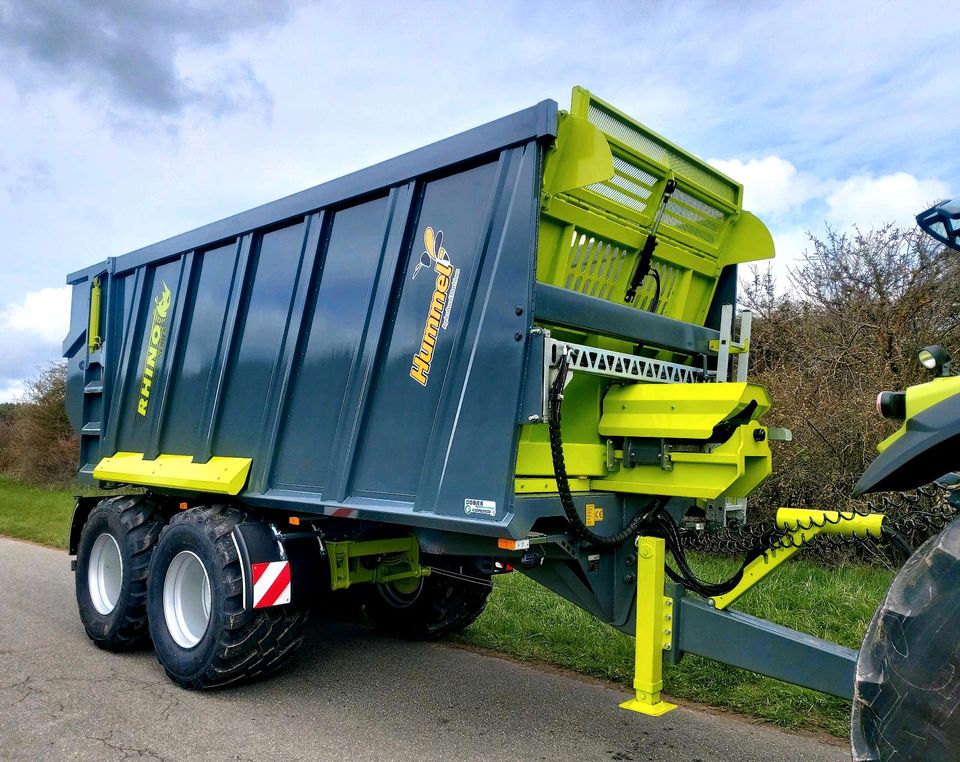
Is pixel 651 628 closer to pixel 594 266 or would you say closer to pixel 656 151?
pixel 594 266

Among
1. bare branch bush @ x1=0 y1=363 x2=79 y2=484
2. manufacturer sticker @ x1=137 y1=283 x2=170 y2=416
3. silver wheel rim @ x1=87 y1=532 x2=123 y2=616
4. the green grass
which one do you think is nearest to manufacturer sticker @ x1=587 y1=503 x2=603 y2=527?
manufacturer sticker @ x1=137 y1=283 x2=170 y2=416

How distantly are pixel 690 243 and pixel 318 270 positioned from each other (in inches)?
91.2

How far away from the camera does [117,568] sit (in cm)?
638

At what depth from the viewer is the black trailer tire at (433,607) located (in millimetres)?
6230

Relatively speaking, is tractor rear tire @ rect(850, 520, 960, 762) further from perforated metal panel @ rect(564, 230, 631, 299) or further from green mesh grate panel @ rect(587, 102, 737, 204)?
green mesh grate panel @ rect(587, 102, 737, 204)

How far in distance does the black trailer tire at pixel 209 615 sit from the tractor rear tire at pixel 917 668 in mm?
3570

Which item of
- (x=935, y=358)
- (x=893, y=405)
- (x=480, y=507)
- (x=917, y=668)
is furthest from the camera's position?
(x=480, y=507)

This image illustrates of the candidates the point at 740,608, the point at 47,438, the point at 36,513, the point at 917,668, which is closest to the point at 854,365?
the point at 740,608

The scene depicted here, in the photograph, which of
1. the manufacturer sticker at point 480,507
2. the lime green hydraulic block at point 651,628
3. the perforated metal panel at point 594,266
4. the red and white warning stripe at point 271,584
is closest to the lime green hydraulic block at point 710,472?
the lime green hydraulic block at point 651,628

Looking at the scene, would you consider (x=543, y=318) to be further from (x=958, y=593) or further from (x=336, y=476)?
(x=958, y=593)

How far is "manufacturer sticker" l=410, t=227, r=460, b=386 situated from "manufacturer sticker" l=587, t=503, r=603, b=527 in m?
1.05

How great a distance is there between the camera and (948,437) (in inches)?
98.7

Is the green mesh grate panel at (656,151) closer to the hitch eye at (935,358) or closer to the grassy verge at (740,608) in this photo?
the hitch eye at (935,358)

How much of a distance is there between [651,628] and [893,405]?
5.14ft
